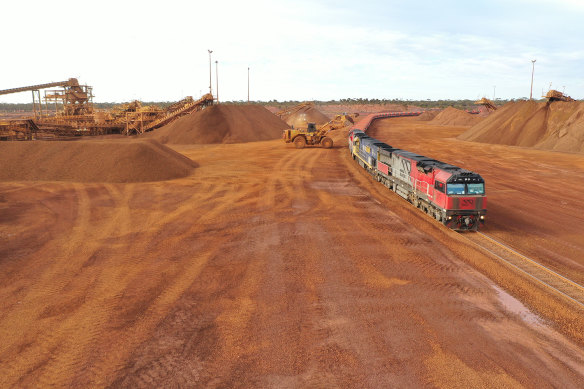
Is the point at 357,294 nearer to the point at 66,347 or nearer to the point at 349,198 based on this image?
the point at 66,347

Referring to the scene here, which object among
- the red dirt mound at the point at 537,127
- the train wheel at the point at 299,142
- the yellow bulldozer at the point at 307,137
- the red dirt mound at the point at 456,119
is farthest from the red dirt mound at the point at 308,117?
the train wheel at the point at 299,142

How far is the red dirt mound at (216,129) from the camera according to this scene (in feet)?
185

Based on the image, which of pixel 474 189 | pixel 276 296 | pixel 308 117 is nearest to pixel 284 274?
pixel 276 296

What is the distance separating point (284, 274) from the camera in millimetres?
12828

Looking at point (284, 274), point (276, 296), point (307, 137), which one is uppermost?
point (307, 137)

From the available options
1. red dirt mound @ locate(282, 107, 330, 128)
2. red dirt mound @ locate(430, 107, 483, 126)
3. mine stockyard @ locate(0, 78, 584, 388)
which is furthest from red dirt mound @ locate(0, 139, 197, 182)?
red dirt mound @ locate(430, 107, 483, 126)

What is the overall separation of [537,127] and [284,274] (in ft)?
169

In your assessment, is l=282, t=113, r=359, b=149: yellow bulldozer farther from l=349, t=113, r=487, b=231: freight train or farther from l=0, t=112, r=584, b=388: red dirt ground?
l=0, t=112, r=584, b=388: red dirt ground

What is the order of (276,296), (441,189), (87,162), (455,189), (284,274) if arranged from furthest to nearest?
(87,162) → (441,189) → (455,189) → (284,274) → (276,296)

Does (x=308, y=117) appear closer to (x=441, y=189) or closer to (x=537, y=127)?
(x=537, y=127)

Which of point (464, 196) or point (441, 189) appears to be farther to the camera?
point (441, 189)

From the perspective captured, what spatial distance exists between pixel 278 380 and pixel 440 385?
344 cm

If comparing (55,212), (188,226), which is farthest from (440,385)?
(55,212)

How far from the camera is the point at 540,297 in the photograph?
11.4 m
